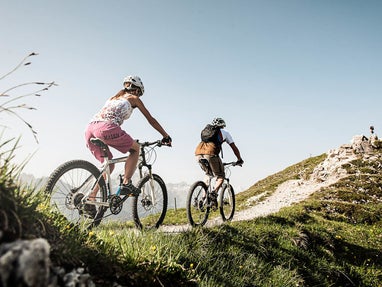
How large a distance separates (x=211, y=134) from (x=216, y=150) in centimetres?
56

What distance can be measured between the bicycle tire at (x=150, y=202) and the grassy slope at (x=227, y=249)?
684mm

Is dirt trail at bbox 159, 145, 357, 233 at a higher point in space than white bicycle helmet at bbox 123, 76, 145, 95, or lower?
lower

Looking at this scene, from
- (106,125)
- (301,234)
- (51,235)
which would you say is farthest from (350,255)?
(51,235)

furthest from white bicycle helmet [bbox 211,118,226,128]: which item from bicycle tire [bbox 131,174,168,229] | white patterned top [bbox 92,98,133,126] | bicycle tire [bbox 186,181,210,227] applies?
white patterned top [bbox 92,98,133,126]

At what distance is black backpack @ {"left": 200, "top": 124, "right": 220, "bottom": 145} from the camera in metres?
9.79

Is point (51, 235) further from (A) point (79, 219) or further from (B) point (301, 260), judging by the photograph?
(B) point (301, 260)

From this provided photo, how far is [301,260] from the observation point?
9.09 m

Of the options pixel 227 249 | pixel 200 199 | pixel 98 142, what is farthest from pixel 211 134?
pixel 98 142

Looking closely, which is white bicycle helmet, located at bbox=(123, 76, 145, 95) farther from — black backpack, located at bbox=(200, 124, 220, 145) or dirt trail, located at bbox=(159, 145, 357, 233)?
dirt trail, located at bbox=(159, 145, 357, 233)

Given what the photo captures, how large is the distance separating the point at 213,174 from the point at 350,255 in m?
6.26

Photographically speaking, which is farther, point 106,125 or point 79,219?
point 106,125

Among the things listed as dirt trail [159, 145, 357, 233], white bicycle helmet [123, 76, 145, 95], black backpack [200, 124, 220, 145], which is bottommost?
Result: dirt trail [159, 145, 357, 233]

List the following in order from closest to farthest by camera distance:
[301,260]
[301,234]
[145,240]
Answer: [145,240] < [301,260] < [301,234]

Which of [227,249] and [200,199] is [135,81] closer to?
[227,249]
